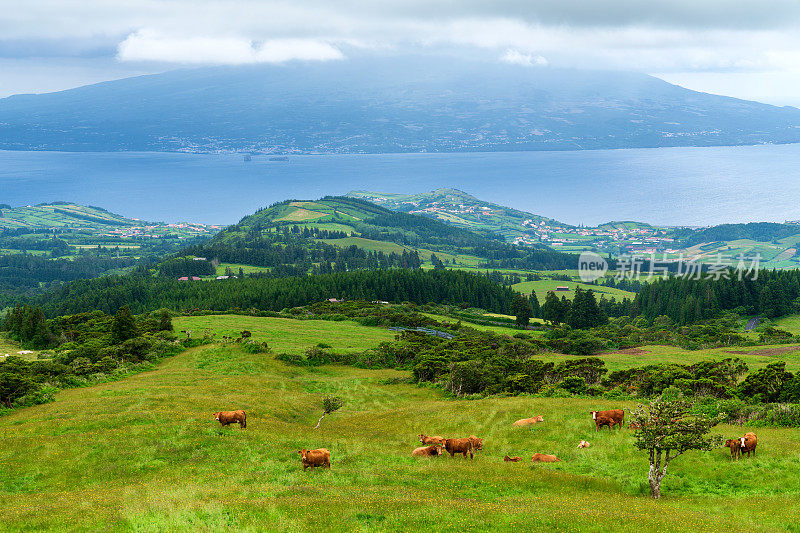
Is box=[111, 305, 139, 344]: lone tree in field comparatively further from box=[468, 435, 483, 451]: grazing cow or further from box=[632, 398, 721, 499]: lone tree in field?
box=[632, 398, 721, 499]: lone tree in field

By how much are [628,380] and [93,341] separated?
64124 millimetres

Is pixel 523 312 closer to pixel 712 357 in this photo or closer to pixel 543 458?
pixel 712 357

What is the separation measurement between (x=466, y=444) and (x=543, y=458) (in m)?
4.08

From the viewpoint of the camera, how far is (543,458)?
88.3 feet

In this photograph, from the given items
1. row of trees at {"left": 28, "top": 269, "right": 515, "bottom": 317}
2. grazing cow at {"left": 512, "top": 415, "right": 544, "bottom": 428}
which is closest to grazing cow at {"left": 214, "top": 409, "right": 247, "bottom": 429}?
grazing cow at {"left": 512, "top": 415, "right": 544, "bottom": 428}

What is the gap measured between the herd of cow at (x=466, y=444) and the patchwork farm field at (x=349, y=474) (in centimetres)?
57

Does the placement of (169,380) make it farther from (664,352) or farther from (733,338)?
(733,338)

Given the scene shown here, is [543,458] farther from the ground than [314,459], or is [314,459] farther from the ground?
[314,459]

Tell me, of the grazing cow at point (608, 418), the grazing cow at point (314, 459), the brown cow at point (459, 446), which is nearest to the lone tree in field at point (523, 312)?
the grazing cow at point (608, 418)

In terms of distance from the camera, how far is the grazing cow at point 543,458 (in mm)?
26772

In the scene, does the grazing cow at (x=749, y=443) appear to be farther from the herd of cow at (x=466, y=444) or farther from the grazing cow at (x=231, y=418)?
the grazing cow at (x=231, y=418)

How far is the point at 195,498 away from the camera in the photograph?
18.6 metres

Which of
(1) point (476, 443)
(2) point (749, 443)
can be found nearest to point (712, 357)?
(2) point (749, 443)

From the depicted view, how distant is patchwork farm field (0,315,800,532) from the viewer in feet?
55.2
